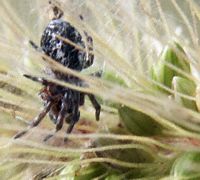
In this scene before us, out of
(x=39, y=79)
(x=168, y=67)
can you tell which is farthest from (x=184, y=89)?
(x=39, y=79)

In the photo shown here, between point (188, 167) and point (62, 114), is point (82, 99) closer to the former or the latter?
point (62, 114)

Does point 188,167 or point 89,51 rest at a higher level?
point 89,51

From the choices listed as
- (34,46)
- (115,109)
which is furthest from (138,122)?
(34,46)

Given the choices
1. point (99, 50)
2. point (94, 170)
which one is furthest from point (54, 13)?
point (94, 170)

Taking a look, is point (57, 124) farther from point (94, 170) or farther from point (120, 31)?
point (120, 31)

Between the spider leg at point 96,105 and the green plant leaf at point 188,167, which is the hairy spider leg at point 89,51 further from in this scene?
→ the green plant leaf at point 188,167

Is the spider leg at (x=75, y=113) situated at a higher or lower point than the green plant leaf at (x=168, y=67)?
lower

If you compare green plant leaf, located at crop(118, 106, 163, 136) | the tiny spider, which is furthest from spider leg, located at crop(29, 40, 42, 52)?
green plant leaf, located at crop(118, 106, 163, 136)

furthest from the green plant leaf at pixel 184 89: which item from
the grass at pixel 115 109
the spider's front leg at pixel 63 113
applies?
the spider's front leg at pixel 63 113
